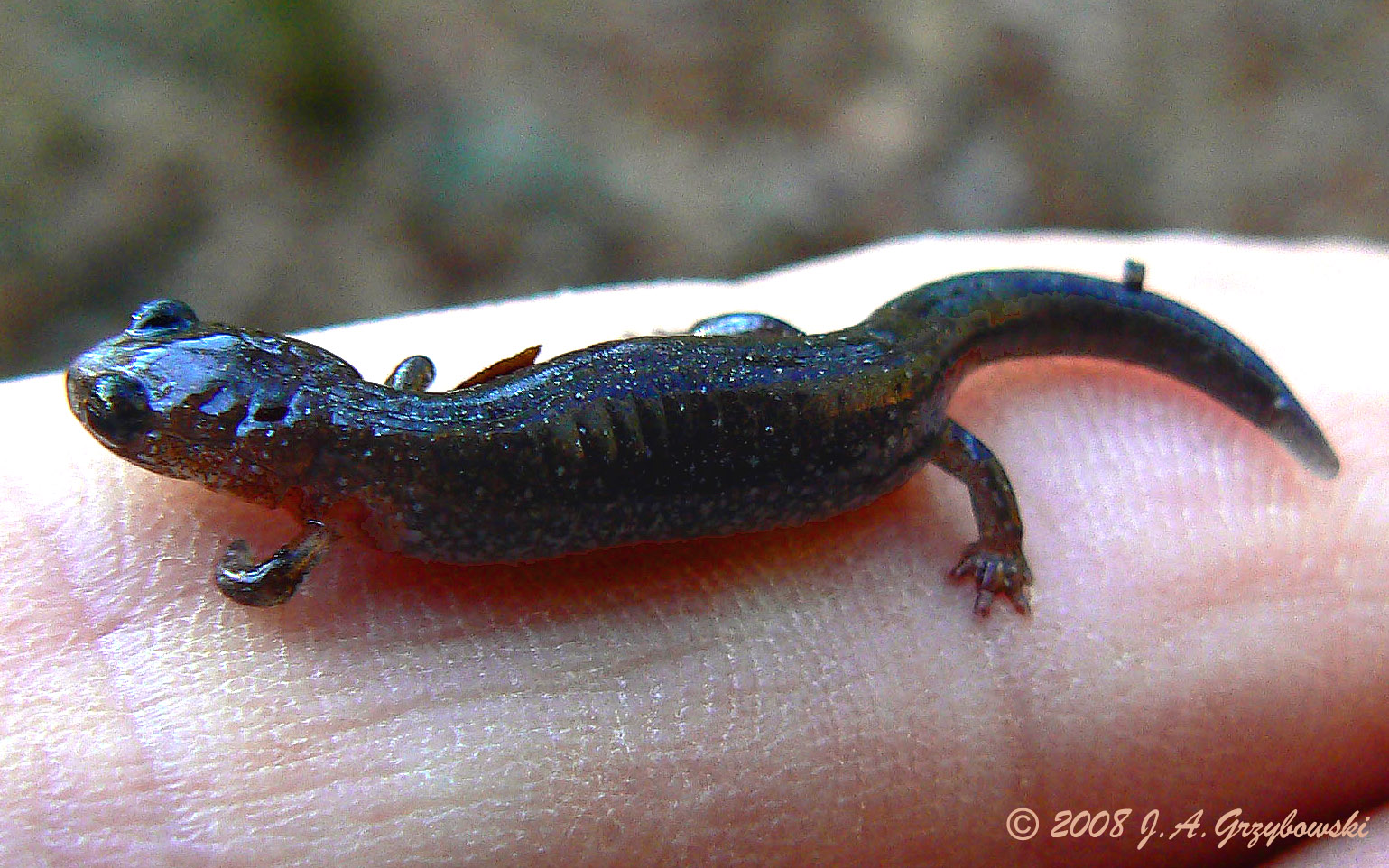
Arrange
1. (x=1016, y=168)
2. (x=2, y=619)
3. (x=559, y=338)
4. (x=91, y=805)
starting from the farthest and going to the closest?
(x=1016, y=168) → (x=559, y=338) → (x=2, y=619) → (x=91, y=805)

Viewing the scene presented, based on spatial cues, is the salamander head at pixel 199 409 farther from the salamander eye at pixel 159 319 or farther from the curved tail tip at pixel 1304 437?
the curved tail tip at pixel 1304 437

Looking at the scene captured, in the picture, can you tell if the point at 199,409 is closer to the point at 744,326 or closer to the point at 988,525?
the point at 744,326

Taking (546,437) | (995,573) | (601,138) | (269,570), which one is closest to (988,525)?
(995,573)

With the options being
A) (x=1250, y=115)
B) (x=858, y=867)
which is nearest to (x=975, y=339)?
(x=858, y=867)

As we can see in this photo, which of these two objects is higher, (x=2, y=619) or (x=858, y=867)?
(x=2, y=619)

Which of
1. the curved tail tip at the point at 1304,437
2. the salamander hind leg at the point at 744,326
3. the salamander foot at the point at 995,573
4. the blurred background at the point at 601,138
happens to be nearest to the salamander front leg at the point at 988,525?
the salamander foot at the point at 995,573

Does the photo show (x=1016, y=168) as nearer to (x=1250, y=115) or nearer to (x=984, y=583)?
(x=1250, y=115)

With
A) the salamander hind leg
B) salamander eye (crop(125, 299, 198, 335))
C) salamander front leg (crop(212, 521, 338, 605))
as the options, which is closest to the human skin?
salamander front leg (crop(212, 521, 338, 605))
